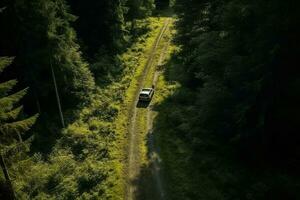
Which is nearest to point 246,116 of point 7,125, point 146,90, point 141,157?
point 141,157

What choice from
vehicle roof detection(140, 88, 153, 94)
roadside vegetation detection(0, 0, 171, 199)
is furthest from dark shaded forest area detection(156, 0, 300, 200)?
vehicle roof detection(140, 88, 153, 94)

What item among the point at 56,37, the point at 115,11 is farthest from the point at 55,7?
the point at 115,11

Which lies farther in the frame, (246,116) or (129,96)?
(129,96)

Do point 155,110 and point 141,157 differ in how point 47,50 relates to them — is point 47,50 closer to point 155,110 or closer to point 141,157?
point 155,110

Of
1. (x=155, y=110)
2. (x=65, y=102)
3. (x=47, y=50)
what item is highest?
(x=47, y=50)


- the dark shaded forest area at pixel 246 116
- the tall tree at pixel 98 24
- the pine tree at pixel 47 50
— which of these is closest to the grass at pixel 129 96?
the dark shaded forest area at pixel 246 116

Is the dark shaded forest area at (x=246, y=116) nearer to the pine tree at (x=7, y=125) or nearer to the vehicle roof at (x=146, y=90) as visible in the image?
the vehicle roof at (x=146, y=90)

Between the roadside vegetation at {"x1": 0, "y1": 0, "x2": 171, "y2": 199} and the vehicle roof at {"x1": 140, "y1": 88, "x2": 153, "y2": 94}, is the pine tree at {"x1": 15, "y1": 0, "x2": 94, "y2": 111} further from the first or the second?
the vehicle roof at {"x1": 140, "y1": 88, "x2": 153, "y2": 94}
